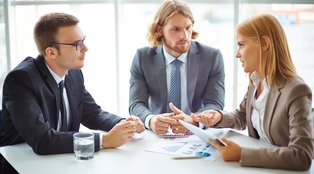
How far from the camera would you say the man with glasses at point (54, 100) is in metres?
2.05

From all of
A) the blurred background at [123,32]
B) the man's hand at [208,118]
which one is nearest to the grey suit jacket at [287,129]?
→ the man's hand at [208,118]

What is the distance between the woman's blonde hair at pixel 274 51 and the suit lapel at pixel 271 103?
35 millimetres

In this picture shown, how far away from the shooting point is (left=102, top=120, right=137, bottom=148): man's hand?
2.09m

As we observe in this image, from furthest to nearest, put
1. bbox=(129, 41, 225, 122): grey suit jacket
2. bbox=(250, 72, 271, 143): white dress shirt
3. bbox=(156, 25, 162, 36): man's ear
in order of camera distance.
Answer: bbox=(156, 25, 162, 36): man's ear, bbox=(129, 41, 225, 122): grey suit jacket, bbox=(250, 72, 271, 143): white dress shirt

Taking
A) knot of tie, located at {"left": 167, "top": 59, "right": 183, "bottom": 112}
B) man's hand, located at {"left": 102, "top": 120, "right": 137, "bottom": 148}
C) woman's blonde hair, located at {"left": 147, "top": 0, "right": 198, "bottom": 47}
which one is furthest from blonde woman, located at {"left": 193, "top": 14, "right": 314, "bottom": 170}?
woman's blonde hair, located at {"left": 147, "top": 0, "right": 198, "bottom": 47}

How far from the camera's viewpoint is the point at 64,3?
4395 millimetres

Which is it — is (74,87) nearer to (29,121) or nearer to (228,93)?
(29,121)

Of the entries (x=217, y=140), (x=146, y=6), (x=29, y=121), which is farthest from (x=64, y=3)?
(x=217, y=140)

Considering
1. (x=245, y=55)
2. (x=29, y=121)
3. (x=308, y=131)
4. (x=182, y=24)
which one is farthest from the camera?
(x=182, y=24)

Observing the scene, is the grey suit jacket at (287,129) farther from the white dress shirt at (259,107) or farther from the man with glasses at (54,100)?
the man with glasses at (54,100)

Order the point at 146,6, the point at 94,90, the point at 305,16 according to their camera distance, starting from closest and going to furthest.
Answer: the point at 305,16, the point at 146,6, the point at 94,90

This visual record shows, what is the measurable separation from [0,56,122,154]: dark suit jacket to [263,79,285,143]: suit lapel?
826 mm

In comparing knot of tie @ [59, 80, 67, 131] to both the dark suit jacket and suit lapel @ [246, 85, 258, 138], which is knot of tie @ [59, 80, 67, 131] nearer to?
the dark suit jacket

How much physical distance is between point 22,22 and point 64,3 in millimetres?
584
